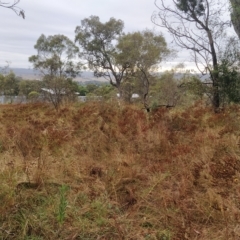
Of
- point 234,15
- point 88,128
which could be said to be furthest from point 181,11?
point 88,128

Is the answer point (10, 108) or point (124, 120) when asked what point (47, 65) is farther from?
point (124, 120)

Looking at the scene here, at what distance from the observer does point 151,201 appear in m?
3.11

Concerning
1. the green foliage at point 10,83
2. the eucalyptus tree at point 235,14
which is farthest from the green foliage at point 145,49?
the eucalyptus tree at point 235,14

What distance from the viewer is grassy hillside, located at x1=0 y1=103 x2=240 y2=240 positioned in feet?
8.32

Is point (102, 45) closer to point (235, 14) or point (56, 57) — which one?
point (56, 57)

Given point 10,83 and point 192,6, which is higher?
point 192,6

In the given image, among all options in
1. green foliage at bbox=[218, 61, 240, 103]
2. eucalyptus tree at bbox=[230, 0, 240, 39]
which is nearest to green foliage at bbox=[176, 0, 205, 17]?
eucalyptus tree at bbox=[230, 0, 240, 39]

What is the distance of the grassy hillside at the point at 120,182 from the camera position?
2.54 metres

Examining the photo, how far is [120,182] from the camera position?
3512mm

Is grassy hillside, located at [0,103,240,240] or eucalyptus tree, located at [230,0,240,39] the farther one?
eucalyptus tree, located at [230,0,240,39]

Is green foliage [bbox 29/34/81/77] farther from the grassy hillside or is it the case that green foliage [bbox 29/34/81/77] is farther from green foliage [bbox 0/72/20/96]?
the grassy hillside

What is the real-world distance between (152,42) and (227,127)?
56.1 feet

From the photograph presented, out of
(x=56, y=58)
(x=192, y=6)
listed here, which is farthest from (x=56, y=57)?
(x=192, y=6)

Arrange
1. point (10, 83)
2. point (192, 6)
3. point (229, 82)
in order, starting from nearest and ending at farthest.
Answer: point (229, 82) → point (192, 6) → point (10, 83)
